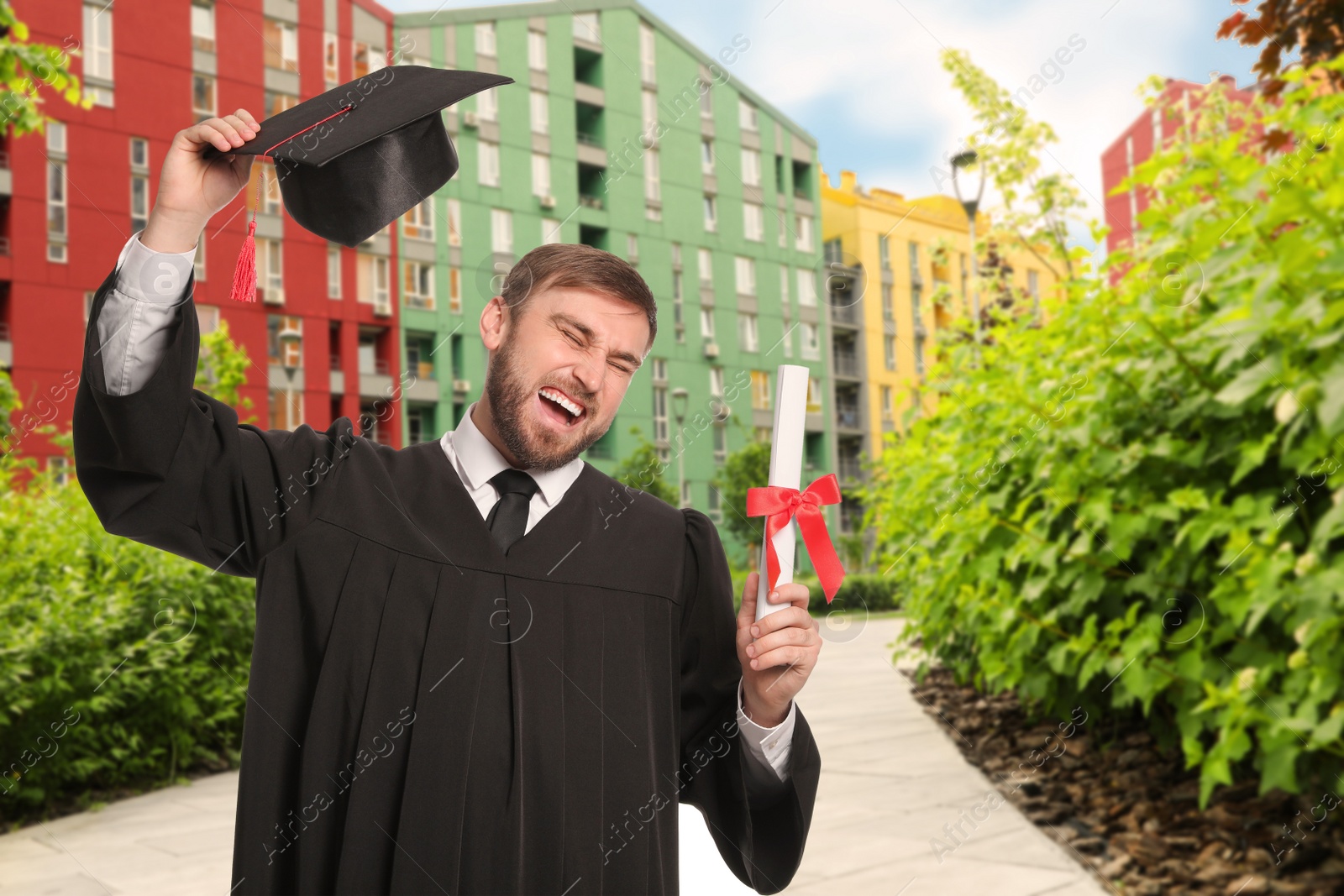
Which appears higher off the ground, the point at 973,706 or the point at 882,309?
the point at 882,309

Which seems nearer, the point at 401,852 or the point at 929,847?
the point at 401,852

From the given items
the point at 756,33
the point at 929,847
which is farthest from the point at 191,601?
the point at 756,33

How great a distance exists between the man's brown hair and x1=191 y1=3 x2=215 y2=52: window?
34.1 meters

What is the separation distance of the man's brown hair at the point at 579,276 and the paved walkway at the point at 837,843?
1561 millimetres

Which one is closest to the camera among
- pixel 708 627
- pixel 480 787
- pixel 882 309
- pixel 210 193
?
pixel 210 193

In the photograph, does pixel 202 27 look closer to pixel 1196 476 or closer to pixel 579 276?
pixel 1196 476

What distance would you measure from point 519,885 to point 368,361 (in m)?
33.2

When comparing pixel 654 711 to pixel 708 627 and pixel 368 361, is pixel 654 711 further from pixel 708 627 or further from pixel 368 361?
pixel 368 361

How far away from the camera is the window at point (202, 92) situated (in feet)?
101

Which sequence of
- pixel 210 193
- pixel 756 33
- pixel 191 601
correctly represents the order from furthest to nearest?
pixel 191 601, pixel 756 33, pixel 210 193

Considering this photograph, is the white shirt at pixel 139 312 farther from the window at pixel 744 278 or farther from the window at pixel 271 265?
the window at pixel 271 265

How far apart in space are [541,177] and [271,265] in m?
9.00

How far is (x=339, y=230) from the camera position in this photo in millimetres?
1709

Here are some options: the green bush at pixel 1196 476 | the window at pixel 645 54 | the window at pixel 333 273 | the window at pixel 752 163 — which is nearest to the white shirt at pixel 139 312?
the green bush at pixel 1196 476
